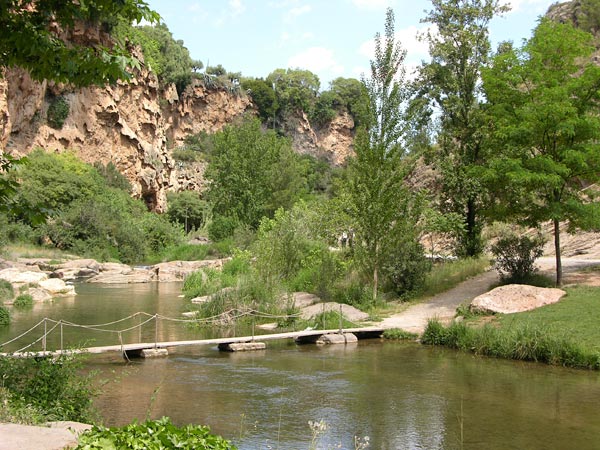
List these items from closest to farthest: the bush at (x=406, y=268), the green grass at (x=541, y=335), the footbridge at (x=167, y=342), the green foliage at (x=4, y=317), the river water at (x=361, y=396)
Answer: the river water at (x=361, y=396)
the green grass at (x=541, y=335)
the footbridge at (x=167, y=342)
the green foliage at (x=4, y=317)
the bush at (x=406, y=268)

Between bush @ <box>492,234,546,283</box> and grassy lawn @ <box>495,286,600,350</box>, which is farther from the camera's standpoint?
bush @ <box>492,234,546,283</box>

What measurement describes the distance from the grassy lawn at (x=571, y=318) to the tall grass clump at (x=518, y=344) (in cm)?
33

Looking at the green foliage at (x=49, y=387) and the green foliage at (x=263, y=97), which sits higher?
the green foliage at (x=263, y=97)

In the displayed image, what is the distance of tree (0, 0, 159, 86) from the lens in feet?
20.5

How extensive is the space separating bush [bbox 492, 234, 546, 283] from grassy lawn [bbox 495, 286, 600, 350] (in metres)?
2.52

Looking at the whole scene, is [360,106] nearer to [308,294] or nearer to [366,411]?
[308,294]

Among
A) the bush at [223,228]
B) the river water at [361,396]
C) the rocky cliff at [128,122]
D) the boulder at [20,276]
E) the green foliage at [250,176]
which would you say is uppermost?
the rocky cliff at [128,122]

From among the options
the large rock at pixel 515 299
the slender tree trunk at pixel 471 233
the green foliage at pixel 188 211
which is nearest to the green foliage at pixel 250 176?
the green foliage at pixel 188 211

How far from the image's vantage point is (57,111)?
52219mm

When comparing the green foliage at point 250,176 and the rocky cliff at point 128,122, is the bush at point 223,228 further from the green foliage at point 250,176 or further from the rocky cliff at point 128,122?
the rocky cliff at point 128,122

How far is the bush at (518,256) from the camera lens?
2122cm

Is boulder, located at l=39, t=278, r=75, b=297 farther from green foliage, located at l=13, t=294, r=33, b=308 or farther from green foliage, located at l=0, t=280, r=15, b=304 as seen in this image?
green foliage, located at l=13, t=294, r=33, b=308

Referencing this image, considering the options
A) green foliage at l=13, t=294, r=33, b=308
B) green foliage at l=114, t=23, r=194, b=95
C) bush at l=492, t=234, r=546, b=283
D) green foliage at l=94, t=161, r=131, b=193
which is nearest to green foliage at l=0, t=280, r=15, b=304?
green foliage at l=13, t=294, r=33, b=308

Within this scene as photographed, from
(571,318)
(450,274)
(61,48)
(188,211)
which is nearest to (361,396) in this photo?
(571,318)
